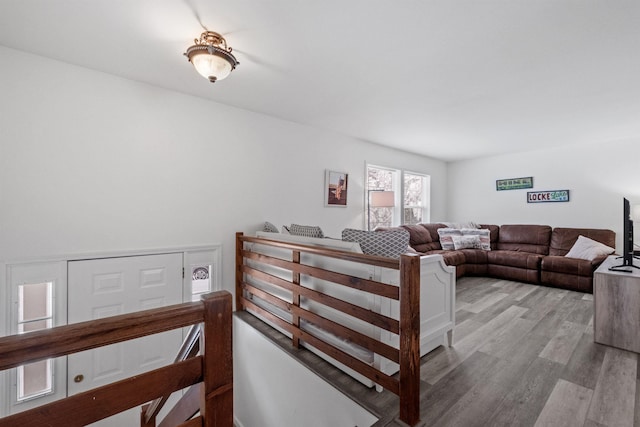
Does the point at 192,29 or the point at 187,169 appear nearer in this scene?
the point at 192,29

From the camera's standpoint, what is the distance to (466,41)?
1933 mm

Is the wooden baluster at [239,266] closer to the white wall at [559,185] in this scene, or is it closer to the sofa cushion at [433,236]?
the sofa cushion at [433,236]

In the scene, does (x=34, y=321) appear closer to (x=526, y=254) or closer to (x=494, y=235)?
(x=526, y=254)

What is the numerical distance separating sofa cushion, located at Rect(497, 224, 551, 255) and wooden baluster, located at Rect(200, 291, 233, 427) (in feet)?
18.6

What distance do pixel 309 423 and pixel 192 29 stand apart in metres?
2.90

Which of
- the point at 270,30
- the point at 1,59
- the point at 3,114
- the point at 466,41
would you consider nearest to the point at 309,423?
the point at 270,30

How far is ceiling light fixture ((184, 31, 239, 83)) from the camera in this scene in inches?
73.3

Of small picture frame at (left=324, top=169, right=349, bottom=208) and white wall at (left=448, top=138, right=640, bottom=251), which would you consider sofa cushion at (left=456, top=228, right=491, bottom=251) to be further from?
small picture frame at (left=324, top=169, right=349, bottom=208)

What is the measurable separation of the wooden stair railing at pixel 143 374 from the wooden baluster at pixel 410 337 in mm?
936

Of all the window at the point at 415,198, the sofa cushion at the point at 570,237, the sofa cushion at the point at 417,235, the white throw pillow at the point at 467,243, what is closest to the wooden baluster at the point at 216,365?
the sofa cushion at the point at 417,235

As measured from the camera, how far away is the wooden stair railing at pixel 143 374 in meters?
0.61

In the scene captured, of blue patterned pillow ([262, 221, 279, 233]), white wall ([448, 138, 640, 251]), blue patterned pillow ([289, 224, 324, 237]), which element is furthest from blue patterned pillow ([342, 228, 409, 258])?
white wall ([448, 138, 640, 251])

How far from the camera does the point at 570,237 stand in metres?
4.52

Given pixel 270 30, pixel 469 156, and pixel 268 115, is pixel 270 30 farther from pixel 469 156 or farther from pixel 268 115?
pixel 469 156
